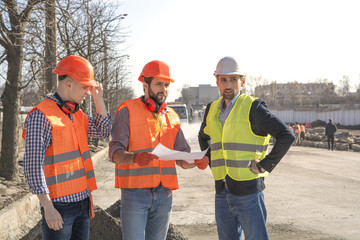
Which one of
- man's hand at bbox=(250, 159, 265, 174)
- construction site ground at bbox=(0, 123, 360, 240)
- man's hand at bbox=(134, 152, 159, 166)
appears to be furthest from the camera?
construction site ground at bbox=(0, 123, 360, 240)

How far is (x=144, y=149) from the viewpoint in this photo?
11.8 feet

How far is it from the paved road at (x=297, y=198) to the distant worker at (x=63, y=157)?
4647 mm

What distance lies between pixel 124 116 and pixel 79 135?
1.44ft

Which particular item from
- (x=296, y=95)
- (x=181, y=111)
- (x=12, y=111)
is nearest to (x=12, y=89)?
(x=12, y=111)

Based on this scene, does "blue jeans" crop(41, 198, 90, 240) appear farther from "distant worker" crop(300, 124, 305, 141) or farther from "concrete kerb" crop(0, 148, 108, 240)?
"distant worker" crop(300, 124, 305, 141)

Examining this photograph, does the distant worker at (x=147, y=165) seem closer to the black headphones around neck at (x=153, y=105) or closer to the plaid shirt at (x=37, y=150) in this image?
the black headphones around neck at (x=153, y=105)

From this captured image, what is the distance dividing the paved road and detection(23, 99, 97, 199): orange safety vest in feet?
15.4

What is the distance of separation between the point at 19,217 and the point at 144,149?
4720 mm

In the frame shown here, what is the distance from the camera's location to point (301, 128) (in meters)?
33.9

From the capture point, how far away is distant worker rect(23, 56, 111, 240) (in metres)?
2.96

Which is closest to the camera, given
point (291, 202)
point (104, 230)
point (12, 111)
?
point (104, 230)

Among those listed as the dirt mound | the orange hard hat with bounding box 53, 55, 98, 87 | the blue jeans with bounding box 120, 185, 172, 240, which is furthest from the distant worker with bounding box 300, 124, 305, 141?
the orange hard hat with bounding box 53, 55, 98, 87

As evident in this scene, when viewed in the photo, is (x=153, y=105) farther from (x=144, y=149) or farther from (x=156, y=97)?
(x=144, y=149)

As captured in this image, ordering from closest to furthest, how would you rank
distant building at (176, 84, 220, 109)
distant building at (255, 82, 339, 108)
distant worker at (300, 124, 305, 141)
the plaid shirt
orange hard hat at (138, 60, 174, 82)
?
the plaid shirt → orange hard hat at (138, 60, 174, 82) → distant worker at (300, 124, 305, 141) → distant building at (176, 84, 220, 109) → distant building at (255, 82, 339, 108)
